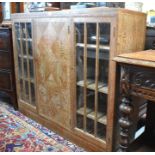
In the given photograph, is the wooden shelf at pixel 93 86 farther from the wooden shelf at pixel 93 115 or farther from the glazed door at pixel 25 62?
the glazed door at pixel 25 62

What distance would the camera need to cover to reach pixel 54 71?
6.00ft

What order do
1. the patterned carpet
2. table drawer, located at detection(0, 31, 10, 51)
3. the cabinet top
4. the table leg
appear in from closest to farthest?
1. the table leg
2. the cabinet top
3. the patterned carpet
4. table drawer, located at detection(0, 31, 10, 51)

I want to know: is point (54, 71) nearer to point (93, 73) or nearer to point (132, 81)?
point (93, 73)

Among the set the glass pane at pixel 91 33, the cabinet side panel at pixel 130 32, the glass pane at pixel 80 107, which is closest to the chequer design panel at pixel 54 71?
the glass pane at pixel 80 107

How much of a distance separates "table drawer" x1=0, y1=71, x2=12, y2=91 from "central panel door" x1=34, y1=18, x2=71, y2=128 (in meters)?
0.60

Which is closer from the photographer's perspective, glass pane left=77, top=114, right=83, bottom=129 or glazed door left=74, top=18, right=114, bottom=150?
glazed door left=74, top=18, right=114, bottom=150

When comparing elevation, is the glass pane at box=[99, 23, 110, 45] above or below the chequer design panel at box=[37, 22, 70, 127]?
above

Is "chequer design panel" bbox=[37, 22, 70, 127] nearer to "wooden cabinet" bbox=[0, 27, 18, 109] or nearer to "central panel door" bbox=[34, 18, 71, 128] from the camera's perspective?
"central panel door" bbox=[34, 18, 71, 128]

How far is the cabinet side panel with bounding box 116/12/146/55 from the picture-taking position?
4.28ft

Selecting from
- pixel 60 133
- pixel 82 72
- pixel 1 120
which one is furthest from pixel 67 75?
pixel 1 120

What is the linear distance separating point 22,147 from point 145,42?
138 cm

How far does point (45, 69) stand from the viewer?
1.93 meters

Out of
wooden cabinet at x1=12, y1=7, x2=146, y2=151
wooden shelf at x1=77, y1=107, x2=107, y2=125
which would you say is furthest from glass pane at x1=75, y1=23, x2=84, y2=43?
wooden shelf at x1=77, y1=107, x2=107, y2=125

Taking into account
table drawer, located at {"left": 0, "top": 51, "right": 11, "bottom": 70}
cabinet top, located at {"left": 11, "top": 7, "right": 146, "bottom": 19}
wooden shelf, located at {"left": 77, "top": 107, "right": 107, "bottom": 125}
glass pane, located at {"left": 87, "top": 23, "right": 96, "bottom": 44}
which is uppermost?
cabinet top, located at {"left": 11, "top": 7, "right": 146, "bottom": 19}
